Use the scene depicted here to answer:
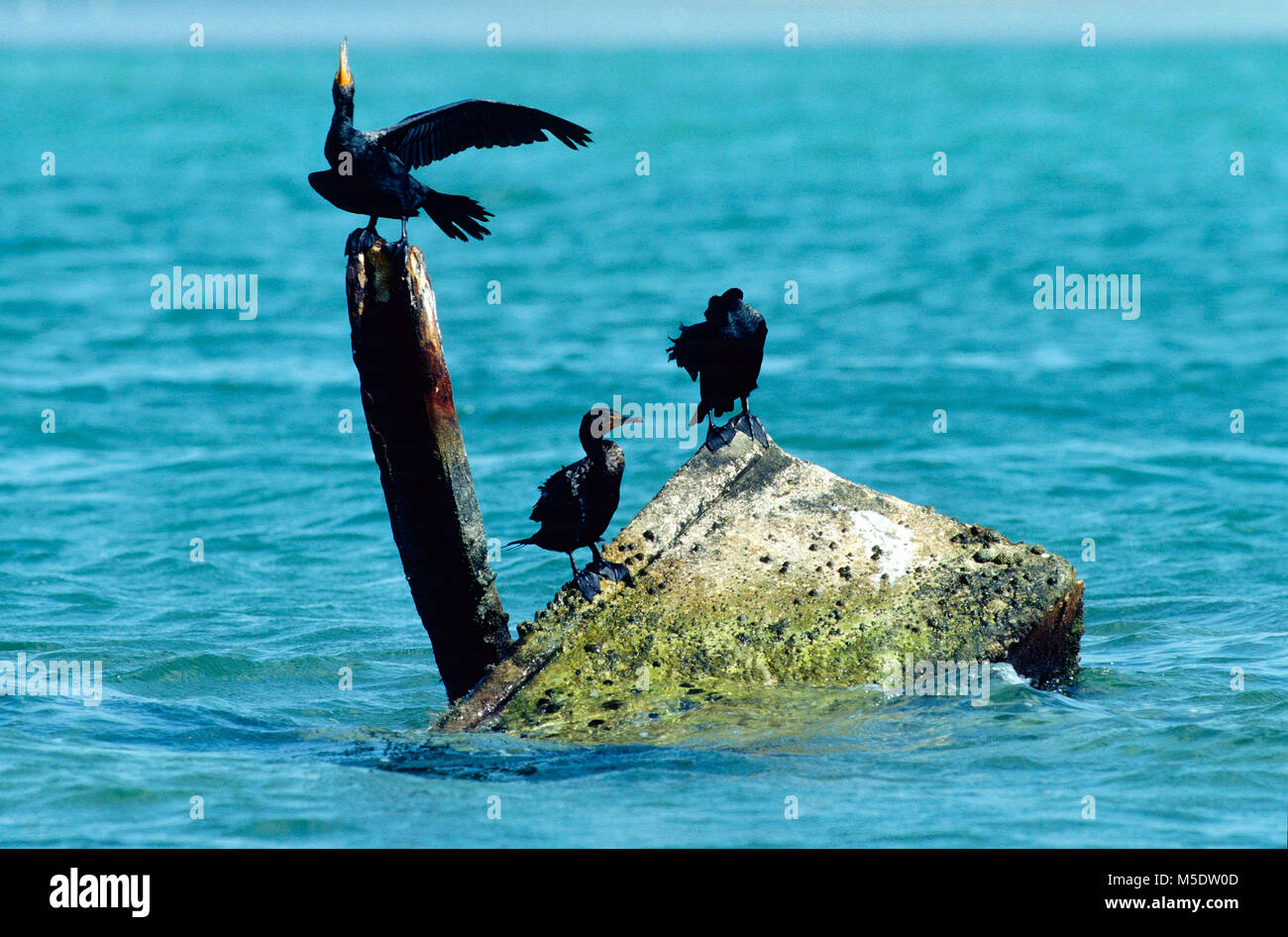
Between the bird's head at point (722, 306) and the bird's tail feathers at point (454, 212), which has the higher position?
the bird's tail feathers at point (454, 212)

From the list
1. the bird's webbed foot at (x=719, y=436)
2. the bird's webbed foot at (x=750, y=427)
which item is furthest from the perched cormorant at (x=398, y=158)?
the bird's webbed foot at (x=750, y=427)

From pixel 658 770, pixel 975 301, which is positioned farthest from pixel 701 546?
pixel 975 301

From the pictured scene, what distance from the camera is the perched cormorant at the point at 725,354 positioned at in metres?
7.53

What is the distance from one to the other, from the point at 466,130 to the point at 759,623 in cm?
272

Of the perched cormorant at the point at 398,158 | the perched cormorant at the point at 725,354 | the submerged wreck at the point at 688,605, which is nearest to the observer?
the perched cormorant at the point at 398,158

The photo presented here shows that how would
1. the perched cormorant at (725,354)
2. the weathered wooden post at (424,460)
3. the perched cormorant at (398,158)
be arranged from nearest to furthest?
the weathered wooden post at (424,460), the perched cormorant at (398,158), the perched cormorant at (725,354)

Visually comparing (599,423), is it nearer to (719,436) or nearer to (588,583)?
(588,583)

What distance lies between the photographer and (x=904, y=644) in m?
6.94

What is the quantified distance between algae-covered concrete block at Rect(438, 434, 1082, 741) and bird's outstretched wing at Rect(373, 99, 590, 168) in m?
2.03

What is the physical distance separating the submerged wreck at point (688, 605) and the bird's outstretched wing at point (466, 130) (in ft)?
2.74

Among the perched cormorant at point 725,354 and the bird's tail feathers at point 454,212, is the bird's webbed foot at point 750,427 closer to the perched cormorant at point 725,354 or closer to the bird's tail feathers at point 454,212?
the perched cormorant at point 725,354

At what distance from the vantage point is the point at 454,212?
6.94 meters

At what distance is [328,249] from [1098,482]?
16111 mm

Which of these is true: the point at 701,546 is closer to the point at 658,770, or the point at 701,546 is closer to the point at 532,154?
the point at 658,770
